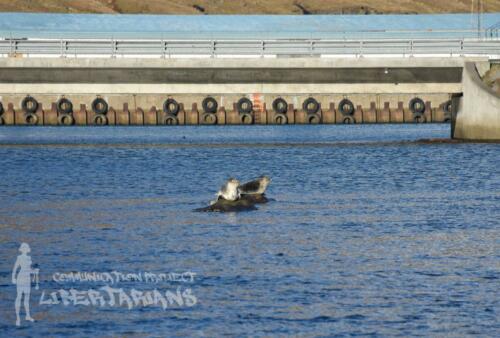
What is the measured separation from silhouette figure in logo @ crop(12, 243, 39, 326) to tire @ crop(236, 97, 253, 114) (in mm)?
75182

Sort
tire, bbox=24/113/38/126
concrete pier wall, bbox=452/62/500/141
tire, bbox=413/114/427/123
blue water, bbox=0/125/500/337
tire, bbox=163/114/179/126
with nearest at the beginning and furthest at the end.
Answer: blue water, bbox=0/125/500/337, concrete pier wall, bbox=452/62/500/141, tire, bbox=24/113/38/126, tire, bbox=413/114/427/123, tire, bbox=163/114/179/126

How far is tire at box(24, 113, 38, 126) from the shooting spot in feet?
349

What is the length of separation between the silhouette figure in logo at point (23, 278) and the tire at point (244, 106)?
247ft

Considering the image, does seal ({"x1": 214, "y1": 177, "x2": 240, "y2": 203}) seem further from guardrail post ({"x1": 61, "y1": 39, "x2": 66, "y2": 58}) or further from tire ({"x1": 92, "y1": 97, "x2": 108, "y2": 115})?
tire ({"x1": 92, "y1": 97, "x2": 108, "y2": 115})

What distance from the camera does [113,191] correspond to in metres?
51.5

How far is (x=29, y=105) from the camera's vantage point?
4188 inches

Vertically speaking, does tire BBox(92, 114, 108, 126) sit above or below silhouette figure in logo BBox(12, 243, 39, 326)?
above

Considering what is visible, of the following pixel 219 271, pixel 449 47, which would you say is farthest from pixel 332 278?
pixel 449 47

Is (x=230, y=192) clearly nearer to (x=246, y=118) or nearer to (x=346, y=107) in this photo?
(x=246, y=118)

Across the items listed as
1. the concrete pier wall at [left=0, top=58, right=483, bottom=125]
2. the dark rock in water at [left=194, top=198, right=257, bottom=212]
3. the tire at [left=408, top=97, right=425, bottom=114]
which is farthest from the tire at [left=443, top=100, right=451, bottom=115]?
the dark rock in water at [left=194, top=198, right=257, bottom=212]

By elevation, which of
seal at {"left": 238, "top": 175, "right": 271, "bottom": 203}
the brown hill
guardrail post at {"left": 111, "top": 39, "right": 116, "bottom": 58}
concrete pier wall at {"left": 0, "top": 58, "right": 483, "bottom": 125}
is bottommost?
seal at {"left": 238, "top": 175, "right": 271, "bottom": 203}

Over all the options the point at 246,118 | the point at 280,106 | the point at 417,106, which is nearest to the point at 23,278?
the point at 246,118

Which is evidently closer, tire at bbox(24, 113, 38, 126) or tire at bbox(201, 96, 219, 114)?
tire at bbox(24, 113, 38, 126)

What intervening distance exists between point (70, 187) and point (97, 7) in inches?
4703
